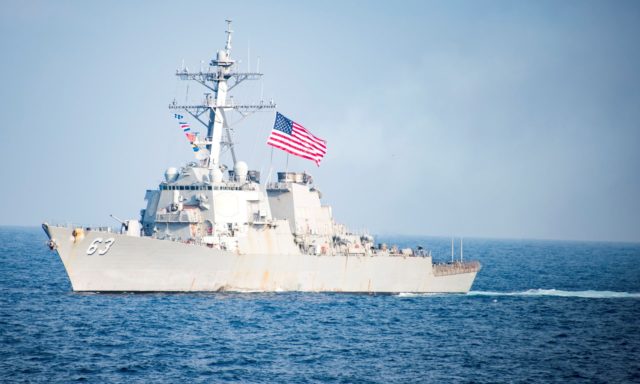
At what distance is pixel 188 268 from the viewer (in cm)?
3438

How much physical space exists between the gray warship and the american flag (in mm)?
1702

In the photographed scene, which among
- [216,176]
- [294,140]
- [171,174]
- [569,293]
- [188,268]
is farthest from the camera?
A: [569,293]

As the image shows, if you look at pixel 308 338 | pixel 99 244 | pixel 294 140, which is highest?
pixel 294 140

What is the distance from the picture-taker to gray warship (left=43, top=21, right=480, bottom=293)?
109ft

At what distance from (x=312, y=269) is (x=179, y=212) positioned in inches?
267

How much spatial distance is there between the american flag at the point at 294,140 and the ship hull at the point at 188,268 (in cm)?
491

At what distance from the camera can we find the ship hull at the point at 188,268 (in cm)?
3291

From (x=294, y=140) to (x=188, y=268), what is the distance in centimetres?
842

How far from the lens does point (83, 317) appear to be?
2947 cm

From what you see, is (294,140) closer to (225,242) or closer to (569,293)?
(225,242)

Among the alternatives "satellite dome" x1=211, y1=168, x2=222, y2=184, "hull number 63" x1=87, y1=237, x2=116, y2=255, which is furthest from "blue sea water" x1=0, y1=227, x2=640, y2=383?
"satellite dome" x1=211, y1=168, x2=222, y2=184

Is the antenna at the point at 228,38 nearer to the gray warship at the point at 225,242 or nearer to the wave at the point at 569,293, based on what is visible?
the gray warship at the point at 225,242

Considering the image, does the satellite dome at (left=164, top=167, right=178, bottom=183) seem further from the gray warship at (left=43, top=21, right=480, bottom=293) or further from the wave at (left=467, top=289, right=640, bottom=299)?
the wave at (left=467, top=289, right=640, bottom=299)

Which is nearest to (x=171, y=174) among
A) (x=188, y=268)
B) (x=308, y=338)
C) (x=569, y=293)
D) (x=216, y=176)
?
(x=216, y=176)
